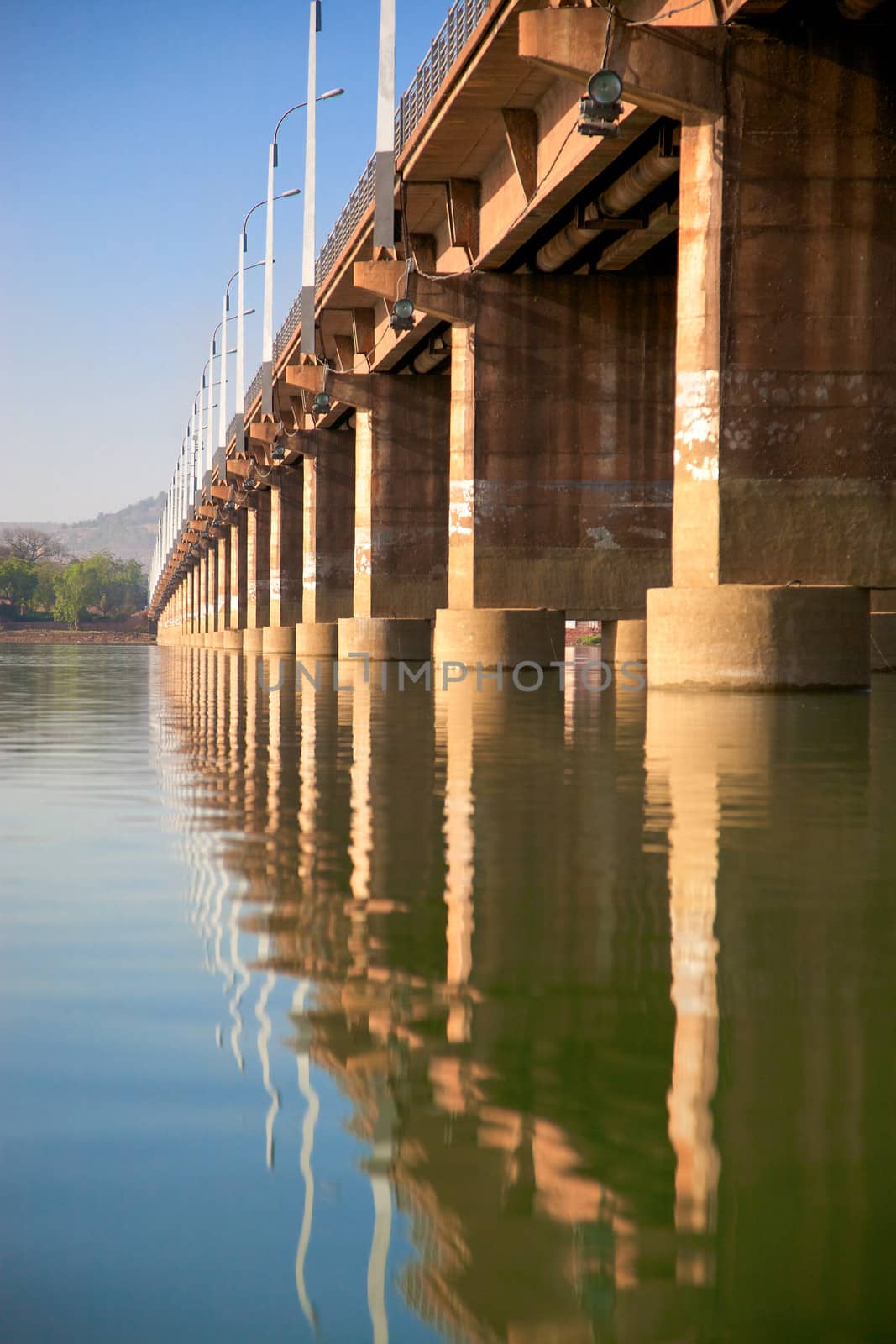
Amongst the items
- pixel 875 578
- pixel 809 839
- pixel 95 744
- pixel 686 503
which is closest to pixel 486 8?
pixel 686 503

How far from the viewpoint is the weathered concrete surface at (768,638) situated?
18.8 meters

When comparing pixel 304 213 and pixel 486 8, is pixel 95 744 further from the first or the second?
pixel 304 213

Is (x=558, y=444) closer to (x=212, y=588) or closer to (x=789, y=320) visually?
(x=789, y=320)

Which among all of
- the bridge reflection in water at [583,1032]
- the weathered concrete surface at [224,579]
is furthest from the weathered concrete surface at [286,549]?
the bridge reflection in water at [583,1032]

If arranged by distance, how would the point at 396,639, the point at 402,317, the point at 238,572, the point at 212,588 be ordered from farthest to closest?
1. the point at 212,588
2. the point at 238,572
3. the point at 396,639
4. the point at 402,317

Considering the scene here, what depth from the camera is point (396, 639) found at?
138 ft

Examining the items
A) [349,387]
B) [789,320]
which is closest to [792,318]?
[789,320]

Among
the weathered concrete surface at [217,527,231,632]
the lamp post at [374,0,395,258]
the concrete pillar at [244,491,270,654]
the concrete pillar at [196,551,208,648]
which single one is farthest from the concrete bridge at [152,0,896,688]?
the concrete pillar at [196,551,208,648]

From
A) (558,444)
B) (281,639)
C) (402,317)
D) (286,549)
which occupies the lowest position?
(281,639)

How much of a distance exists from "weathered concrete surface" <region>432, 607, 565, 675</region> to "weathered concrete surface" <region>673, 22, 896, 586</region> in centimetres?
1121

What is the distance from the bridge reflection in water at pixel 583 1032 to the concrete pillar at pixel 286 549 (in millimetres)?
56653

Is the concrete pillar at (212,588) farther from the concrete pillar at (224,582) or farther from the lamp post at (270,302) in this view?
the lamp post at (270,302)

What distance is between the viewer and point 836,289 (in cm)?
1994

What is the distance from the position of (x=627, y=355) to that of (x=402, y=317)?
5.11m
